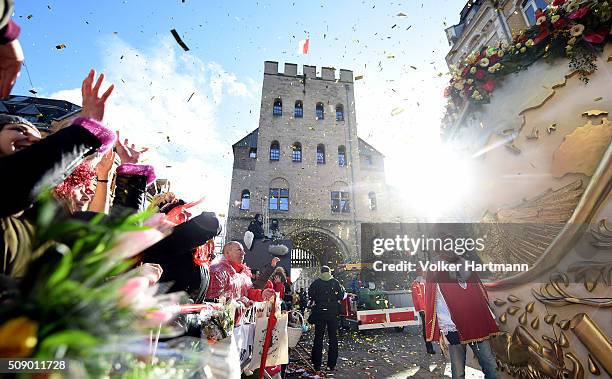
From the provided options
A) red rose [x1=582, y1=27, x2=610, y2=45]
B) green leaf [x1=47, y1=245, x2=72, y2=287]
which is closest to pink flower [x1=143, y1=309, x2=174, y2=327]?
green leaf [x1=47, y1=245, x2=72, y2=287]

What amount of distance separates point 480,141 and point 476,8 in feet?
31.2

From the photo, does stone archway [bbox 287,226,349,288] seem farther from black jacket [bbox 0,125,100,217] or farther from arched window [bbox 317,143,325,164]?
black jacket [bbox 0,125,100,217]

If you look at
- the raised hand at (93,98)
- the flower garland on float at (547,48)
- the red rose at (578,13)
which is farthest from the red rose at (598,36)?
the raised hand at (93,98)

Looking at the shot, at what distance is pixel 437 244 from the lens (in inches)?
154

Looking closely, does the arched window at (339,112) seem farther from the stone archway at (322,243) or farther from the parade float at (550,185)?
the parade float at (550,185)

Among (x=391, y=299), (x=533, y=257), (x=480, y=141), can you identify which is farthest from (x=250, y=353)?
(x=391, y=299)

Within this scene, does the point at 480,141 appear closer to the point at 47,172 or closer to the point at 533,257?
the point at 533,257

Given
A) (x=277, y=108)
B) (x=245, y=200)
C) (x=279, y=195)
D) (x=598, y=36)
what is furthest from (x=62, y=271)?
(x=277, y=108)

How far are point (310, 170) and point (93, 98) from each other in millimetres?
20041

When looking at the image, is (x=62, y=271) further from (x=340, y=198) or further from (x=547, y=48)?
(x=340, y=198)

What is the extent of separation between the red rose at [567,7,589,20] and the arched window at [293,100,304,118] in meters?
20.6

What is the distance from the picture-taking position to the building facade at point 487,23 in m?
7.94

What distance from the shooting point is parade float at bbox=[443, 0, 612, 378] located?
2273mm

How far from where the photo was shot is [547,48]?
9.18 feet
